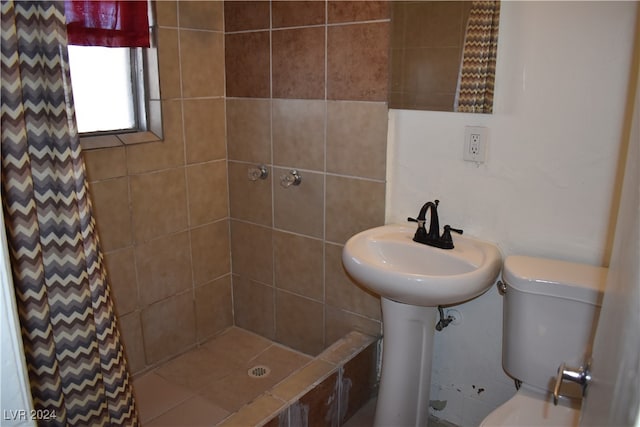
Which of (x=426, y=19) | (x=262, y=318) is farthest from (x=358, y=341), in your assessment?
(x=426, y=19)

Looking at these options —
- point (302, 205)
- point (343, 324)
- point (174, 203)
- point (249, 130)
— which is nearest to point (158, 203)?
point (174, 203)

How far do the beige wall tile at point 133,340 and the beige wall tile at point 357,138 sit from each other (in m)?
1.09

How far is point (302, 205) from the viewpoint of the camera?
2207 millimetres

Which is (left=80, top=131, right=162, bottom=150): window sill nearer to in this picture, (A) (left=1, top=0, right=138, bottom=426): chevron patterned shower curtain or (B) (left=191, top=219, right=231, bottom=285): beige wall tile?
(B) (left=191, top=219, right=231, bottom=285): beige wall tile

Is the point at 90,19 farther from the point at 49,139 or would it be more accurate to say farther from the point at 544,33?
the point at 544,33

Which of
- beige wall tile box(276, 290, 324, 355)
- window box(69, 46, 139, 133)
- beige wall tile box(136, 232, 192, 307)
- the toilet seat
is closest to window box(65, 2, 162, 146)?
window box(69, 46, 139, 133)

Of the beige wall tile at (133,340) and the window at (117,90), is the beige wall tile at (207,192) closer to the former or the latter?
the window at (117,90)

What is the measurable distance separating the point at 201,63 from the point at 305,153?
64 centimetres

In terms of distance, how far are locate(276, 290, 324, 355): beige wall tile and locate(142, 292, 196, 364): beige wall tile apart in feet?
1.43

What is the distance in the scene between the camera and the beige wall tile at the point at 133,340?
213cm

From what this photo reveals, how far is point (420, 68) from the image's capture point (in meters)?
1.81

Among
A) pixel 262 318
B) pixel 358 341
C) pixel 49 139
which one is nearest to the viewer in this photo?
pixel 49 139

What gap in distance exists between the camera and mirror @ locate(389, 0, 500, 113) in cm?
164

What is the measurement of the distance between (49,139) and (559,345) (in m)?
1.50
